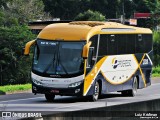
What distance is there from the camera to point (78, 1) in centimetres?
9900

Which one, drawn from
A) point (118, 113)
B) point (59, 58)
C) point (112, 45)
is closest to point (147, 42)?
point (112, 45)

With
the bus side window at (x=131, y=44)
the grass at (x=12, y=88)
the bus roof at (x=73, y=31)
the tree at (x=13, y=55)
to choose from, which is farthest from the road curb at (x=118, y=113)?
the tree at (x=13, y=55)

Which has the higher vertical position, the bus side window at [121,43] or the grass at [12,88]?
the bus side window at [121,43]

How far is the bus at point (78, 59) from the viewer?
955 inches

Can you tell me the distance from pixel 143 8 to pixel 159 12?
26.2m

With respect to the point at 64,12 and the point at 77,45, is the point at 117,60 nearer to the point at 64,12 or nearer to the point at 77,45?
the point at 77,45

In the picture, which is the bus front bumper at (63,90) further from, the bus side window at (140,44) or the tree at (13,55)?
the tree at (13,55)

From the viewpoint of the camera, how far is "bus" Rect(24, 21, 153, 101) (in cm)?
2427

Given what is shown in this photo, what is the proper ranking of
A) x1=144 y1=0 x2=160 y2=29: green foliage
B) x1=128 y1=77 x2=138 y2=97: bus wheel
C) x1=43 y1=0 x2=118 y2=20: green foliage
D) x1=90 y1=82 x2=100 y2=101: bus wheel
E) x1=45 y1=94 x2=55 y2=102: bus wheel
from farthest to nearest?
x1=43 y1=0 x2=118 y2=20: green foliage → x1=144 y1=0 x2=160 y2=29: green foliage → x1=128 y1=77 x2=138 y2=97: bus wheel → x1=45 y1=94 x2=55 y2=102: bus wheel → x1=90 y1=82 x2=100 y2=101: bus wheel

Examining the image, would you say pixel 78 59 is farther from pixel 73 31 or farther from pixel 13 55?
pixel 13 55

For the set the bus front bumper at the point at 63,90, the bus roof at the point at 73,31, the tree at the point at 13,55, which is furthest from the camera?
the tree at the point at 13,55

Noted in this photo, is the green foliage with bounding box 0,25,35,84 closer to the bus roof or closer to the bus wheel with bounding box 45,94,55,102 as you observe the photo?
the bus wheel with bounding box 45,94,55,102

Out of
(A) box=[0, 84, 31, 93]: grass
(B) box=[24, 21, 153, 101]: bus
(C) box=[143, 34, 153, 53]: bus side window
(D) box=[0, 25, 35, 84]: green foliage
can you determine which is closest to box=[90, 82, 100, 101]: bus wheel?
(B) box=[24, 21, 153, 101]: bus

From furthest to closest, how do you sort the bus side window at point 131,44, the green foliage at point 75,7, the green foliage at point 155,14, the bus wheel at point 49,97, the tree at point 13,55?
1. the green foliage at point 75,7
2. the green foliage at point 155,14
3. the tree at point 13,55
4. the bus side window at point 131,44
5. the bus wheel at point 49,97
